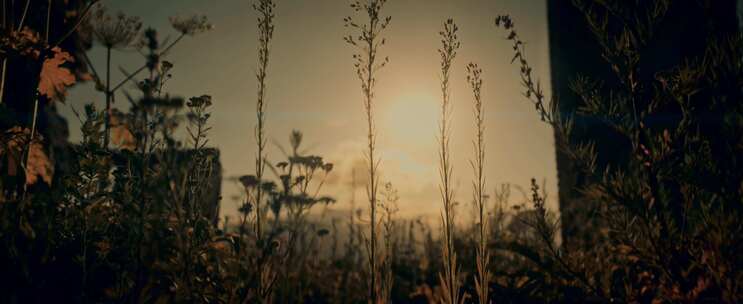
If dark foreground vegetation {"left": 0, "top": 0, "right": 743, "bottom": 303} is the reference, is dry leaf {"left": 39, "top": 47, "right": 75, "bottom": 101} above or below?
above

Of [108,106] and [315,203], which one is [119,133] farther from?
[315,203]

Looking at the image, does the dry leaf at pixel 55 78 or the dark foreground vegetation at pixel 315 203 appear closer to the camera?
the dark foreground vegetation at pixel 315 203

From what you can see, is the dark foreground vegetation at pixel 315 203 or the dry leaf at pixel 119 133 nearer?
the dark foreground vegetation at pixel 315 203

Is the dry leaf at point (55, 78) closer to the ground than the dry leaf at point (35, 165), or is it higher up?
higher up

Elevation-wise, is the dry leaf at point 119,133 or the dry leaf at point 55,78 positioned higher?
the dry leaf at point 55,78

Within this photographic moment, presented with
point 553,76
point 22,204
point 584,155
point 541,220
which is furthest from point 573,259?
point 553,76

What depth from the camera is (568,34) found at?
900 cm

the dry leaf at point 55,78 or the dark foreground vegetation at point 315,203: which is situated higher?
the dry leaf at point 55,78

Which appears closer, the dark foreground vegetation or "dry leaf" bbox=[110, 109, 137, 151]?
the dark foreground vegetation

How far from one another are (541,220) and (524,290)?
0.70 meters

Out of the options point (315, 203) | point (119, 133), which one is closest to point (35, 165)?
point (119, 133)

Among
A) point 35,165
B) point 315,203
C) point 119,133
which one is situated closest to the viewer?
point 315,203

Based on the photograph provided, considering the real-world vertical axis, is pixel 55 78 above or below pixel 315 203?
above

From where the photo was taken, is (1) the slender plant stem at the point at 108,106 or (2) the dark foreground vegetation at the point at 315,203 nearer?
(2) the dark foreground vegetation at the point at 315,203
